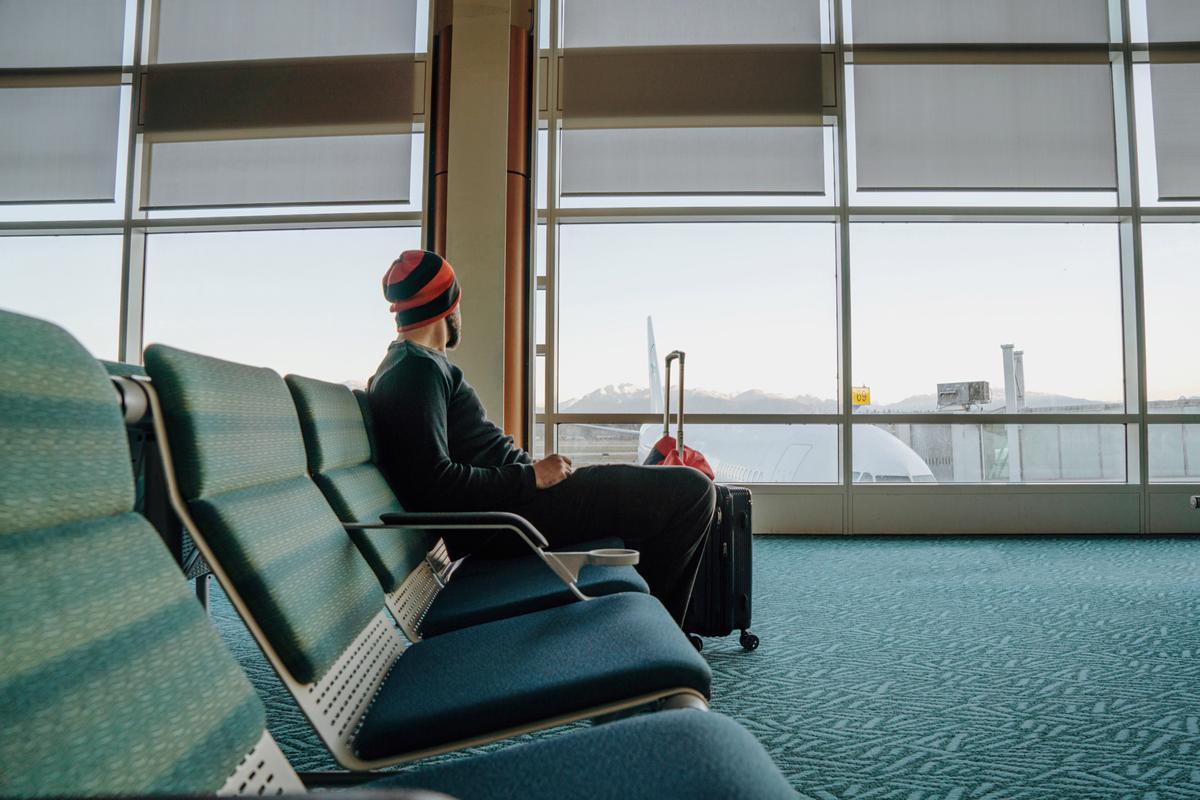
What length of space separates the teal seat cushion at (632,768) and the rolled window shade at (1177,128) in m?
5.42

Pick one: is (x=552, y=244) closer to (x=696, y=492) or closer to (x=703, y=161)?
(x=703, y=161)

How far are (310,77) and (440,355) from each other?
3581 mm

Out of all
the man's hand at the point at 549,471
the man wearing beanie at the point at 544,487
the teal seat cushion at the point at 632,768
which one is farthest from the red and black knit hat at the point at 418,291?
the teal seat cushion at the point at 632,768

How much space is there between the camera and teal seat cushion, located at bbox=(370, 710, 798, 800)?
22.4 inches

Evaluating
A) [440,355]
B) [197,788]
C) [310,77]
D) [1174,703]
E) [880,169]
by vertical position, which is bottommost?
[1174,703]

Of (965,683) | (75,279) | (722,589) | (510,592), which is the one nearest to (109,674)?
(510,592)

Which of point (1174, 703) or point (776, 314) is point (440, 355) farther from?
point (776, 314)

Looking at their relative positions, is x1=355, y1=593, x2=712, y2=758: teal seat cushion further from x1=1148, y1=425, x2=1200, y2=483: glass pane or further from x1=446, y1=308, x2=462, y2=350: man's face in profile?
x1=1148, y1=425, x2=1200, y2=483: glass pane

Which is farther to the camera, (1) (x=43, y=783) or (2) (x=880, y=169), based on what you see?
(2) (x=880, y=169)

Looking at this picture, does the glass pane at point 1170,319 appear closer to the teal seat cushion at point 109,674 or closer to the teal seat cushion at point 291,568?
the teal seat cushion at point 291,568

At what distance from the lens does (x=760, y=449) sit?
14.7ft

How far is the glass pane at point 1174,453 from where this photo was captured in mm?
4469

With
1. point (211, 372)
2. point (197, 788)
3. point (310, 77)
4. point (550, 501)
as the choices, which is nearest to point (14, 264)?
point (310, 77)

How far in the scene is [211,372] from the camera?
928 mm
